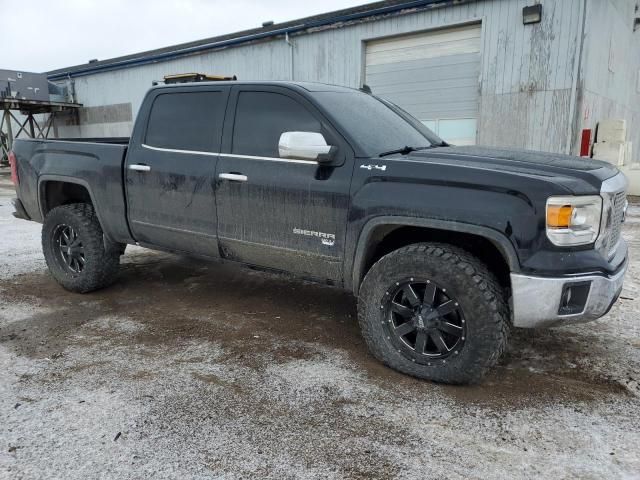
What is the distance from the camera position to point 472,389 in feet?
9.86

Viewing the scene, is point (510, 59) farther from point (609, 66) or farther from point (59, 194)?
point (59, 194)

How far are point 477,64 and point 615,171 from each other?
9.29 m

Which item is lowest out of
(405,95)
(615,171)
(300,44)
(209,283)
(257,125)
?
(209,283)

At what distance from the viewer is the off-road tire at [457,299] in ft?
9.35

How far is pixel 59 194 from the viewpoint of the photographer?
5.02 m

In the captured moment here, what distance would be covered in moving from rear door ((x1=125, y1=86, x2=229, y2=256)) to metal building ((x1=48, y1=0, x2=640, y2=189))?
911cm

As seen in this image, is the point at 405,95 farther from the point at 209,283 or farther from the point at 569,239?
the point at 569,239

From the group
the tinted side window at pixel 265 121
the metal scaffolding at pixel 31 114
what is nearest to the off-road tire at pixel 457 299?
the tinted side window at pixel 265 121

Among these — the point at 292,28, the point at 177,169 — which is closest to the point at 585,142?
the point at 292,28

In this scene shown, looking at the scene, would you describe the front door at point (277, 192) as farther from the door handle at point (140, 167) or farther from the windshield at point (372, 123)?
the door handle at point (140, 167)

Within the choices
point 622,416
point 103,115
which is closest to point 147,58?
point 103,115

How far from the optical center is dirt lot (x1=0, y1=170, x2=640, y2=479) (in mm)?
2299

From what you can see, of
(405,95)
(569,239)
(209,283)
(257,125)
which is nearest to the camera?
(569,239)

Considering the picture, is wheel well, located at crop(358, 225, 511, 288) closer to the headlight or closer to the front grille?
the headlight
